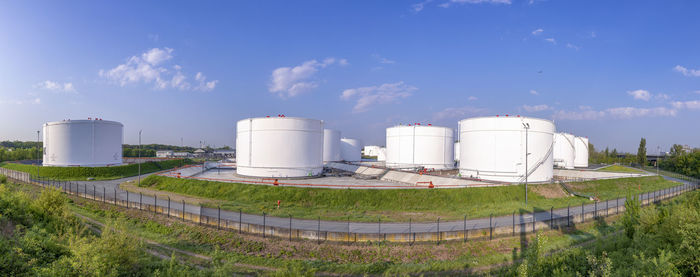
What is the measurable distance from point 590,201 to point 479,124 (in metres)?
14.3

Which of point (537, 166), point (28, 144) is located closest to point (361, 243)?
point (537, 166)

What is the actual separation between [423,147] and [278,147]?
26487mm

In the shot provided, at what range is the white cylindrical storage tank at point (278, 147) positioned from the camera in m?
39.9

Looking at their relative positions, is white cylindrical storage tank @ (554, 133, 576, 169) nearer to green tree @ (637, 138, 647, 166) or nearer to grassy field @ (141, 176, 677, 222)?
grassy field @ (141, 176, 677, 222)

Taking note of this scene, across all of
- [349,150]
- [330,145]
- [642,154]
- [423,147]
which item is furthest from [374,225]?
[642,154]

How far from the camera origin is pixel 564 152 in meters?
65.4

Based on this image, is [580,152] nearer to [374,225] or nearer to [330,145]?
[330,145]

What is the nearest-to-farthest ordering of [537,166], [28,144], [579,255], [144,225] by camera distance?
[579,255] → [144,225] → [537,166] → [28,144]

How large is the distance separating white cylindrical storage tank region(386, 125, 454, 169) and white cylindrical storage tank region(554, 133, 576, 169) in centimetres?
2854

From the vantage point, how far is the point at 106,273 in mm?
10266

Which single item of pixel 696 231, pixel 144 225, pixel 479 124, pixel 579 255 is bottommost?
pixel 144 225

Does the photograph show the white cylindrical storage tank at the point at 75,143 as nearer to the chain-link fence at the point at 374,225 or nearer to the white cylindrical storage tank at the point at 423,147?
the chain-link fence at the point at 374,225

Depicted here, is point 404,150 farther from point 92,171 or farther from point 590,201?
point 92,171

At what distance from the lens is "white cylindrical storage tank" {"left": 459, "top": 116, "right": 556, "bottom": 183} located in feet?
122
